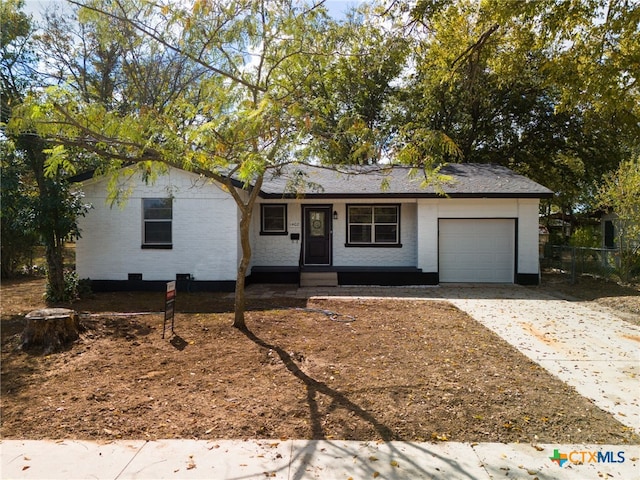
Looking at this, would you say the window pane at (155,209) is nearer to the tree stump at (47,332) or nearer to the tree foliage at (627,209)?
the tree stump at (47,332)

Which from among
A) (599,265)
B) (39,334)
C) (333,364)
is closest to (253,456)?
(333,364)

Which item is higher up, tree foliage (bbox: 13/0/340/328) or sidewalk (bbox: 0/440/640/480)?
tree foliage (bbox: 13/0/340/328)

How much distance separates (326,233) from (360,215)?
1.31 m

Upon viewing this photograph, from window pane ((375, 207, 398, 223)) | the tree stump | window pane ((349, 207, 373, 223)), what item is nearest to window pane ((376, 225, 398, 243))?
window pane ((375, 207, 398, 223))

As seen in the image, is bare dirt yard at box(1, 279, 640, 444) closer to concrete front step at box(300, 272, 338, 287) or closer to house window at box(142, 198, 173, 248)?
house window at box(142, 198, 173, 248)

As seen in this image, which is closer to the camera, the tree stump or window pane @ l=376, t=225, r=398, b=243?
the tree stump

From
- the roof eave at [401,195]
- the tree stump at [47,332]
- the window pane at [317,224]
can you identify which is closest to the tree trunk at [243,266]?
the tree stump at [47,332]

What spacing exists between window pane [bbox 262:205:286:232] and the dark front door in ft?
2.61

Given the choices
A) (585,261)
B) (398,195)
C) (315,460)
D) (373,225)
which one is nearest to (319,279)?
(373,225)

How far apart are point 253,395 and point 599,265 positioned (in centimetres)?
1392

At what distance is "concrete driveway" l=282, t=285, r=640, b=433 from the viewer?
16.3 ft

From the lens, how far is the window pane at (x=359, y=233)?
47.1ft

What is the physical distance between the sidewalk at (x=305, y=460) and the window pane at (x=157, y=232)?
8.74 metres

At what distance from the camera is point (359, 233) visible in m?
14.4
